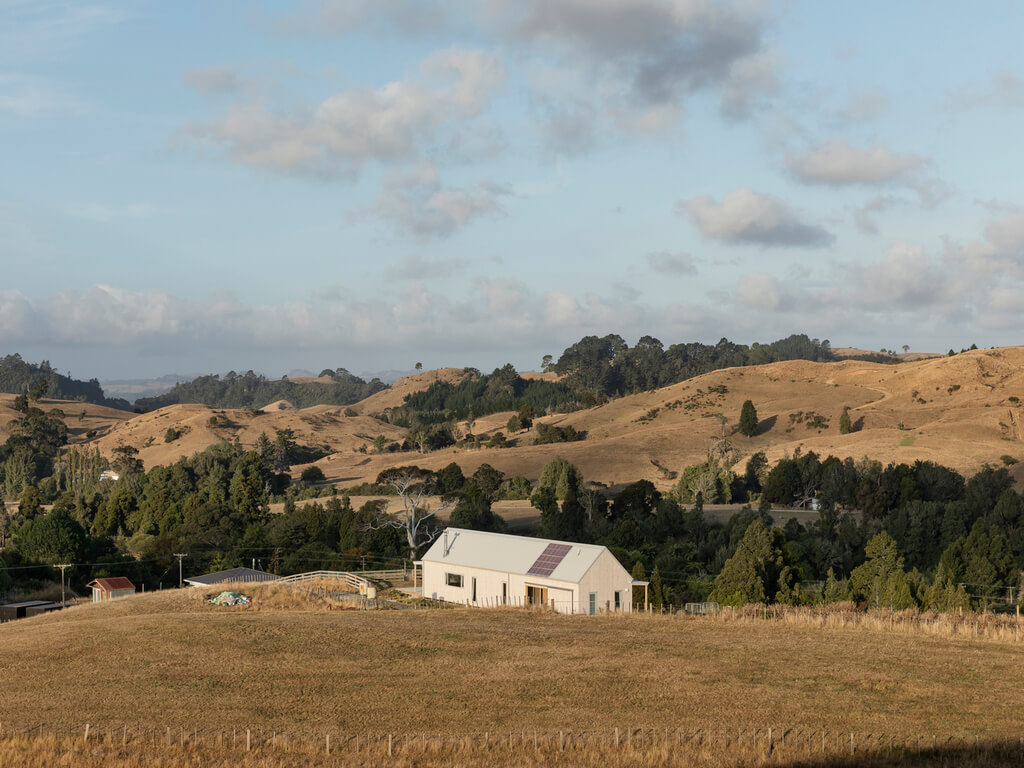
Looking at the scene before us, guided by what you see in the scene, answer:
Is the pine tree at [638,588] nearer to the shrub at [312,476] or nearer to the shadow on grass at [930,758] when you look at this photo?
the shadow on grass at [930,758]

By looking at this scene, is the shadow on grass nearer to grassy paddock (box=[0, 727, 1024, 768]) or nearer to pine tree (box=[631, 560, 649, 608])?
grassy paddock (box=[0, 727, 1024, 768])

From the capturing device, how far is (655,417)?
16038 cm

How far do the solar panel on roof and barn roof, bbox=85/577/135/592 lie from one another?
28.9 meters

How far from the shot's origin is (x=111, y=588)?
64125 millimetres

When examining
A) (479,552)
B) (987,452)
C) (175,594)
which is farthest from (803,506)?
(175,594)

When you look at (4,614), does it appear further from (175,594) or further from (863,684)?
(863,684)

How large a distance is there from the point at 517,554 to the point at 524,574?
2444 millimetres

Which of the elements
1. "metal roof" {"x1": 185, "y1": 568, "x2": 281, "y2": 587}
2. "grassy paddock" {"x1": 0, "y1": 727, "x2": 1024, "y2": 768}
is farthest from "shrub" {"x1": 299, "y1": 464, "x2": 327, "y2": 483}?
"grassy paddock" {"x1": 0, "y1": 727, "x2": 1024, "y2": 768}

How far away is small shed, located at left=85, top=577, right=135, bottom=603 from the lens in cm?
6384

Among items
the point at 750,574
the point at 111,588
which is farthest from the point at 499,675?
the point at 111,588

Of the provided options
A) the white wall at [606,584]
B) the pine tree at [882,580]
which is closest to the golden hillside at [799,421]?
the pine tree at [882,580]

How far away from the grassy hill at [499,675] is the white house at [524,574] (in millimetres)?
4033

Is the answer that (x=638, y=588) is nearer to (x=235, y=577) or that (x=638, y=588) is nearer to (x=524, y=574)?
(x=524, y=574)

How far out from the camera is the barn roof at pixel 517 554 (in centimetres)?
5228
